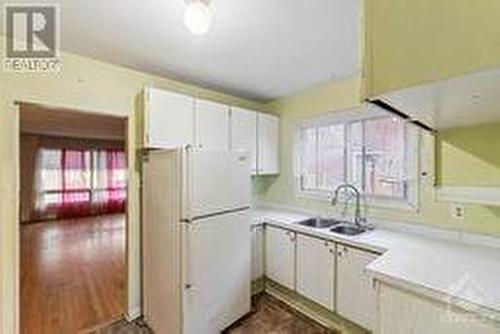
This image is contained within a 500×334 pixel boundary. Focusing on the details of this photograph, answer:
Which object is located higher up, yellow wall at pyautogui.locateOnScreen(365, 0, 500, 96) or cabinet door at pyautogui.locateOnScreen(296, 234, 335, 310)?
yellow wall at pyautogui.locateOnScreen(365, 0, 500, 96)

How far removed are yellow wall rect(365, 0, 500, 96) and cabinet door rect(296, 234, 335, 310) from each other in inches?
79.8

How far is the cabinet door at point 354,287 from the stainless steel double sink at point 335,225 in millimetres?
337

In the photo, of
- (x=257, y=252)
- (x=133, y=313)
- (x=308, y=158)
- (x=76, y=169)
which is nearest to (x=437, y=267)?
(x=257, y=252)

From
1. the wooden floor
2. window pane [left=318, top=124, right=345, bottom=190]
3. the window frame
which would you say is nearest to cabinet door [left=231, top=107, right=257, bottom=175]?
the window frame

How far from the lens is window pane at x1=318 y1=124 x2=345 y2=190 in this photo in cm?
315

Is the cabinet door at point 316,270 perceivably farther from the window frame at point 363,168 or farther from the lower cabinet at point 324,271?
the window frame at point 363,168

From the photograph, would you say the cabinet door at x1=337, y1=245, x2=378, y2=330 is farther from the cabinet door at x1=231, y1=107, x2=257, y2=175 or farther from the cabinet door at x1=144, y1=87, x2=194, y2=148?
the cabinet door at x1=144, y1=87, x2=194, y2=148

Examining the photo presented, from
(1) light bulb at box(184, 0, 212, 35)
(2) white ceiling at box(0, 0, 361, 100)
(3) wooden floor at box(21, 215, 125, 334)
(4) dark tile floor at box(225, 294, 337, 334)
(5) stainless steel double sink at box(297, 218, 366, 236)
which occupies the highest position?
(2) white ceiling at box(0, 0, 361, 100)

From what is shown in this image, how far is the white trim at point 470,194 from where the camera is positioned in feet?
5.85

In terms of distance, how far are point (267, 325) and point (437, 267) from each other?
154 centimetres

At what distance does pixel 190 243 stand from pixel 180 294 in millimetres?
372

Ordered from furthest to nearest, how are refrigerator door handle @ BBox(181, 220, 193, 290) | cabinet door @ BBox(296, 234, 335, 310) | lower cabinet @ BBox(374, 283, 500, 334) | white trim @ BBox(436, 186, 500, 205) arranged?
cabinet door @ BBox(296, 234, 335, 310)
refrigerator door handle @ BBox(181, 220, 193, 290)
white trim @ BBox(436, 186, 500, 205)
lower cabinet @ BBox(374, 283, 500, 334)

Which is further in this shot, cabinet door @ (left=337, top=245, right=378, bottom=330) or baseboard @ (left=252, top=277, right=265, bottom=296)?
baseboard @ (left=252, top=277, right=265, bottom=296)

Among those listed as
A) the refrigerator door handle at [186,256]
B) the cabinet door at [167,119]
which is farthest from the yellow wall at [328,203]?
the refrigerator door handle at [186,256]
